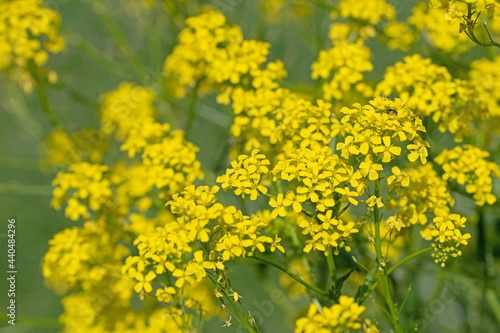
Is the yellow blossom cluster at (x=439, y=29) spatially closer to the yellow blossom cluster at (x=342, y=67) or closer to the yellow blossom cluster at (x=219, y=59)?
the yellow blossom cluster at (x=342, y=67)

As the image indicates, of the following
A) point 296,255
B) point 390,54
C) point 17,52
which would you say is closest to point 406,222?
point 296,255

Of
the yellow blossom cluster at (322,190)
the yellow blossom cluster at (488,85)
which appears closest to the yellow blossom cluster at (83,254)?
the yellow blossom cluster at (322,190)

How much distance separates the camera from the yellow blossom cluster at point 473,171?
1.24 m

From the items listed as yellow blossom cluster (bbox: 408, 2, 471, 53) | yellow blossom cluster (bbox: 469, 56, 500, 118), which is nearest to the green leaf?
yellow blossom cluster (bbox: 469, 56, 500, 118)

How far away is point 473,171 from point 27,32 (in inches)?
52.5

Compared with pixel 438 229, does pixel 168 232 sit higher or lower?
lower

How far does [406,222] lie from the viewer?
3.85 ft

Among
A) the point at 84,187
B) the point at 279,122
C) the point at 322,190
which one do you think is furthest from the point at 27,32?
the point at 322,190

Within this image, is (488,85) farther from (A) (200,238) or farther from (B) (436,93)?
(A) (200,238)

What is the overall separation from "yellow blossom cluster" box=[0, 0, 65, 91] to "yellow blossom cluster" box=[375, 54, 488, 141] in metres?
1.01

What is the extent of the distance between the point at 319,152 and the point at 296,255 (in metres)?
0.32

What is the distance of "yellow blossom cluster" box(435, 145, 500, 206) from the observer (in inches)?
48.7

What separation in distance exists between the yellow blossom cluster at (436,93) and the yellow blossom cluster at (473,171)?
7 centimetres

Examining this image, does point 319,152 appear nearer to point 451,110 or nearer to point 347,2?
point 451,110
